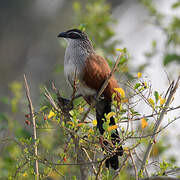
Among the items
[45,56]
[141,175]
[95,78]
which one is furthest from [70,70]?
[45,56]

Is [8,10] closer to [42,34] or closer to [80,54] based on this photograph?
[42,34]

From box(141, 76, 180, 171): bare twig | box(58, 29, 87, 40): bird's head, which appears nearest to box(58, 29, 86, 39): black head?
box(58, 29, 87, 40): bird's head

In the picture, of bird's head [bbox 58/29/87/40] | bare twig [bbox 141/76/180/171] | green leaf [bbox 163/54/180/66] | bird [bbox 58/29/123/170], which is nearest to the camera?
bare twig [bbox 141/76/180/171]

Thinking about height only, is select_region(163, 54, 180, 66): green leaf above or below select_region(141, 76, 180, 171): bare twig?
above

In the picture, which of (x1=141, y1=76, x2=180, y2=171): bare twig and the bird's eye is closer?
(x1=141, y1=76, x2=180, y2=171): bare twig

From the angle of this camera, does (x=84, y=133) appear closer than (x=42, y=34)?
Yes

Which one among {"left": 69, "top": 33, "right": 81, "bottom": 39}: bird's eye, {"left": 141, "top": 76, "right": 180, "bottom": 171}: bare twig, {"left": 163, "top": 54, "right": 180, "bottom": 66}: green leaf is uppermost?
{"left": 69, "top": 33, "right": 81, "bottom": 39}: bird's eye

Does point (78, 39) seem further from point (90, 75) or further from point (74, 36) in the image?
point (90, 75)

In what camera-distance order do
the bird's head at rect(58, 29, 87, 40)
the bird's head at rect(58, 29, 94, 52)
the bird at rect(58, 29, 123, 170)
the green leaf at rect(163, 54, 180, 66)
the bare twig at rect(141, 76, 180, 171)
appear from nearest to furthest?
the bare twig at rect(141, 76, 180, 171) < the bird at rect(58, 29, 123, 170) < the bird's head at rect(58, 29, 94, 52) < the bird's head at rect(58, 29, 87, 40) < the green leaf at rect(163, 54, 180, 66)

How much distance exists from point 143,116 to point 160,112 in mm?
132

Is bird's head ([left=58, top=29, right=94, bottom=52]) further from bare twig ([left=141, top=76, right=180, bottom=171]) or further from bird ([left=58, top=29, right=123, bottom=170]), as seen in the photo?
bare twig ([left=141, top=76, right=180, bottom=171])

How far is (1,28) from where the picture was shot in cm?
1055

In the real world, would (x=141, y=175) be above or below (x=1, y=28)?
below

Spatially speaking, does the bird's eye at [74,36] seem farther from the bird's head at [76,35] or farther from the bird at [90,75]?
the bird at [90,75]
